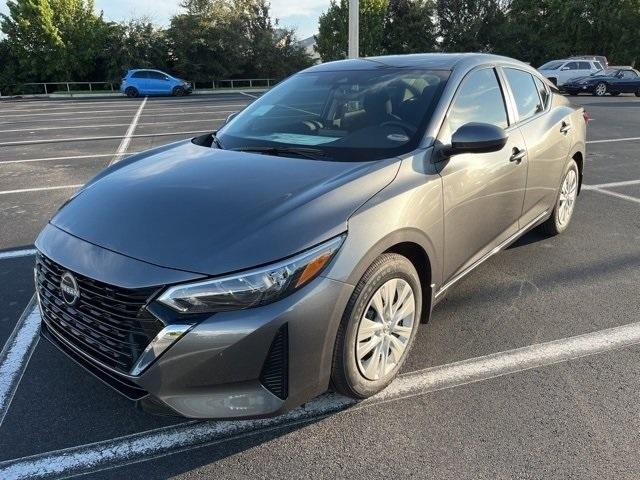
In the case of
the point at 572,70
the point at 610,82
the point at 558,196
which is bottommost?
the point at 558,196

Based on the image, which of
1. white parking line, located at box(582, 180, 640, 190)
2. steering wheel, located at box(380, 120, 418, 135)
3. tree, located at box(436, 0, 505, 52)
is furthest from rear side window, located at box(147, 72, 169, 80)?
steering wheel, located at box(380, 120, 418, 135)

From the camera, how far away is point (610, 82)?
81.7ft

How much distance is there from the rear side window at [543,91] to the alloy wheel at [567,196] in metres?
0.75

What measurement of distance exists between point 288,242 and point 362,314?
20.8 inches

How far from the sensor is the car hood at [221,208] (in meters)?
2.14

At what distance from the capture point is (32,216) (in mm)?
5879

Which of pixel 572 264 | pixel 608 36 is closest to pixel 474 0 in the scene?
pixel 608 36

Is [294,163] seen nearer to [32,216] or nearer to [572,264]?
[572,264]

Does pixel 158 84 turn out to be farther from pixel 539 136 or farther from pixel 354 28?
pixel 539 136

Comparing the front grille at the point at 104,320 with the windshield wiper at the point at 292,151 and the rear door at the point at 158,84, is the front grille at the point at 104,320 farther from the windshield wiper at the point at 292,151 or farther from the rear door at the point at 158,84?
the rear door at the point at 158,84

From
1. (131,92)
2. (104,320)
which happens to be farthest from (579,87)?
(104,320)

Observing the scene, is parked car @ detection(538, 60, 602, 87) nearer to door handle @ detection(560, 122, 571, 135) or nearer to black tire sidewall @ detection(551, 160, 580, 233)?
black tire sidewall @ detection(551, 160, 580, 233)

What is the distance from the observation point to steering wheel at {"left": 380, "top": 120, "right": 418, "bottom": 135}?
9.96 ft

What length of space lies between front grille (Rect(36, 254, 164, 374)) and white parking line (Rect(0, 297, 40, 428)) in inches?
23.6
